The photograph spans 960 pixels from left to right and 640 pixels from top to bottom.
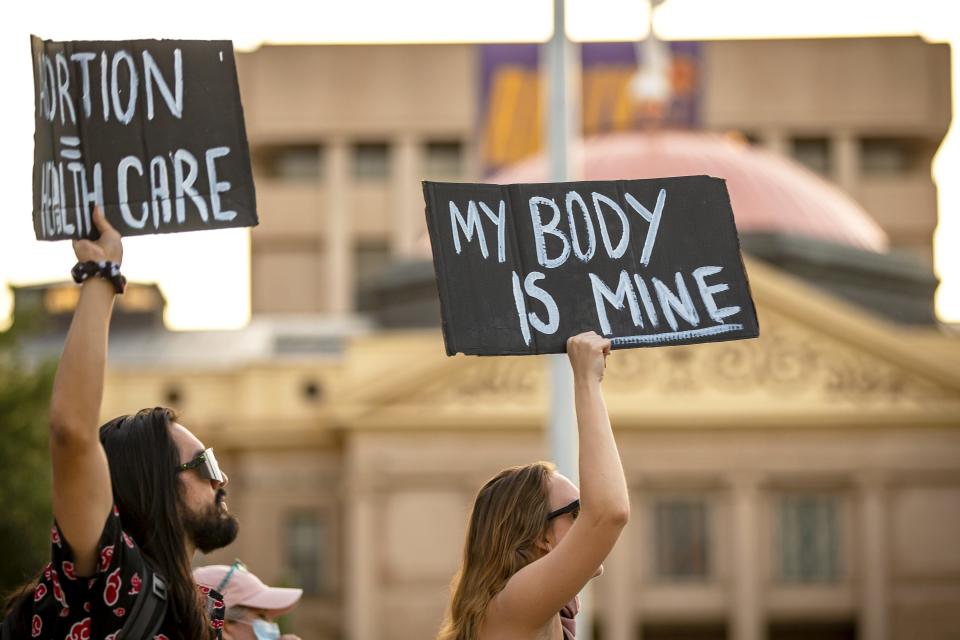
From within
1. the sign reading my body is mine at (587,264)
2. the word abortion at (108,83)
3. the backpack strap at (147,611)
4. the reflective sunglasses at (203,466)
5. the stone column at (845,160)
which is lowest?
the backpack strap at (147,611)

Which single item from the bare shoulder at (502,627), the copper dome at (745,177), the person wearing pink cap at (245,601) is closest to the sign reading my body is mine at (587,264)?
the bare shoulder at (502,627)

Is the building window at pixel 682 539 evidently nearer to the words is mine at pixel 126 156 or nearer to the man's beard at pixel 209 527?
the words is mine at pixel 126 156

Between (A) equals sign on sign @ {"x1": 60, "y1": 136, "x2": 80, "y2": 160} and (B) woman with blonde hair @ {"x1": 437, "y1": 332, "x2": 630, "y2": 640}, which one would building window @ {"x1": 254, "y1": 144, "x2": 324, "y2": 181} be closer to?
(A) equals sign on sign @ {"x1": 60, "y1": 136, "x2": 80, "y2": 160}

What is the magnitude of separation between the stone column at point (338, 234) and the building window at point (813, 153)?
59.8 ft

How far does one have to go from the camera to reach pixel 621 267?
583 centimetres

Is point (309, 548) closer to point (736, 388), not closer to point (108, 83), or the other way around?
point (736, 388)

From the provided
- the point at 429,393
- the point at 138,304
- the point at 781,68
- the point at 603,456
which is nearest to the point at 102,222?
the point at 603,456

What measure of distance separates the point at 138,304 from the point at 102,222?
169 feet

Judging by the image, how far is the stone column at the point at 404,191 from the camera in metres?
80.8

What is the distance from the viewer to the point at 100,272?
4902mm

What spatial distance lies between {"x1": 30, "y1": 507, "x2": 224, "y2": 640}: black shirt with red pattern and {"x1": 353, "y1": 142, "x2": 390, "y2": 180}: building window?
78.5m

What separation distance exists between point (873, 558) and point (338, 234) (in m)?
40.8

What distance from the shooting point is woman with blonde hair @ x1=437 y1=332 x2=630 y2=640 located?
5.14 m

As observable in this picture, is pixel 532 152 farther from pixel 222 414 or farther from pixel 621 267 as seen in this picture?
pixel 621 267
